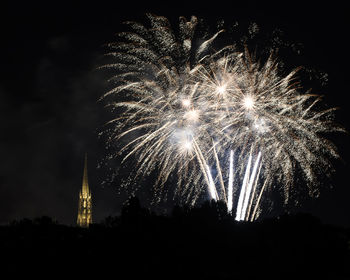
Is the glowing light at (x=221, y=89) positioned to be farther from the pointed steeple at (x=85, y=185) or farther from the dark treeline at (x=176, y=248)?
the pointed steeple at (x=85, y=185)

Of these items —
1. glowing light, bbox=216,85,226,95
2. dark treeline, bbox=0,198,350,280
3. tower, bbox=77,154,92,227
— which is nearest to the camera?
dark treeline, bbox=0,198,350,280

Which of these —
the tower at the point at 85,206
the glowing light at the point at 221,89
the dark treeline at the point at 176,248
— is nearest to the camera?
the dark treeline at the point at 176,248

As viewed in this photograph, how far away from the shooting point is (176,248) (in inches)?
1081

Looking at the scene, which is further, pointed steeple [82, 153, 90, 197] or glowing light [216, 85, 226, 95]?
pointed steeple [82, 153, 90, 197]

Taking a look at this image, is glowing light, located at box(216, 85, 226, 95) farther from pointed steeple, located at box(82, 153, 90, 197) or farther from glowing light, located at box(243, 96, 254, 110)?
pointed steeple, located at box(82, 153, 90, 197)

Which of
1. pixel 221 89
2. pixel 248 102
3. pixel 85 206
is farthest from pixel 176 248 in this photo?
pixel 85 206

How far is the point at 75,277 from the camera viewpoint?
2322cm

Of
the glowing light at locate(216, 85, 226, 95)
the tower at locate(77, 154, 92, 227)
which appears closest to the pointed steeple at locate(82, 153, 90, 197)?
the tower at locate(77, 154, 92, 227)

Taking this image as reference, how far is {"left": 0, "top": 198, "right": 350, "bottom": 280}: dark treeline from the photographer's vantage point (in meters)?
24.2

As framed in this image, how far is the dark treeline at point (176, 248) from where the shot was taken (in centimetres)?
2425

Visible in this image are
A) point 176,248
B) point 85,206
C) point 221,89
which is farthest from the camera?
point 85,206

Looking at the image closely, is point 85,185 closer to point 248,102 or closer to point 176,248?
point 248,102

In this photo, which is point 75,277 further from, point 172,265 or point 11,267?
point 172,265

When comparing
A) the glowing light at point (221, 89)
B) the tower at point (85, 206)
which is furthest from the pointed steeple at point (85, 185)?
the glowing light at point (221, 89)
